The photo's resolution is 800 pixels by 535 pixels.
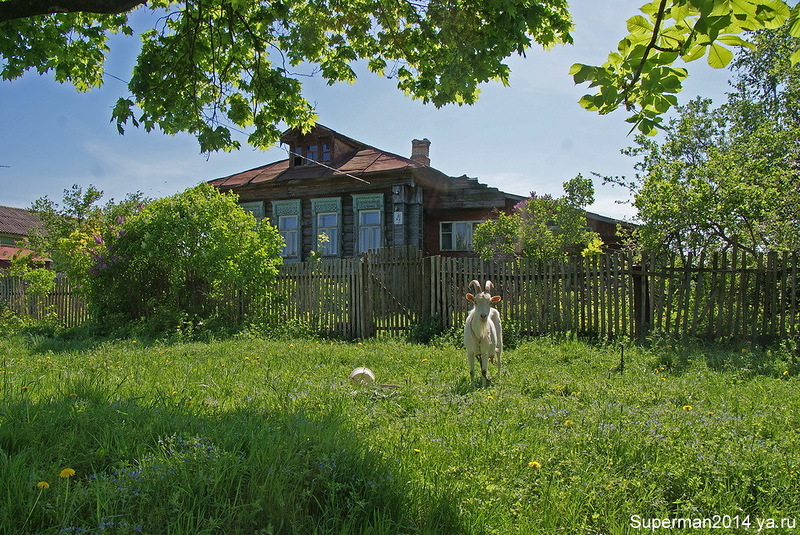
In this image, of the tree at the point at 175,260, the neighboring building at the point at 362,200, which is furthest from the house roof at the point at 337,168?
the tree at the point at 175,260

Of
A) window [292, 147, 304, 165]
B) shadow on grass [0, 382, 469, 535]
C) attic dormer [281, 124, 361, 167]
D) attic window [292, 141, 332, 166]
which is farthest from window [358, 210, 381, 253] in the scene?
shadow on grass [0, 382, 469, 535]

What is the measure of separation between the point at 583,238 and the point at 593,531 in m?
12.3

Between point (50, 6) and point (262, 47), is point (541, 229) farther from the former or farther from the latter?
point (50, 6)

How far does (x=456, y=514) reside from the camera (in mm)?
2592

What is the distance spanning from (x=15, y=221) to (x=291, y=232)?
1471 inches

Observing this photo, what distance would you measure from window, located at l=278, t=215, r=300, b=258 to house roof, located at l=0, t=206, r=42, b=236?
30904 mm

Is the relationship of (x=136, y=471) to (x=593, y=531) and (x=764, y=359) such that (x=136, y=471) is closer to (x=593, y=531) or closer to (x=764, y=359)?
(x=593, y=531)

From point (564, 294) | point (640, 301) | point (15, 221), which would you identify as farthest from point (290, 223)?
point (15, 221)

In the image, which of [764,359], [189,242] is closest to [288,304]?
[189,242]

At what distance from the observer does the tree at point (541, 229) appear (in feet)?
43.7

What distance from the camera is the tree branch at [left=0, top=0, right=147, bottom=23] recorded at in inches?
181

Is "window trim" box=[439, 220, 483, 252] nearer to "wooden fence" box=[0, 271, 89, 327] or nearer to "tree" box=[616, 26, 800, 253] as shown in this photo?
"tree" box=[616, 26, 800, 253]

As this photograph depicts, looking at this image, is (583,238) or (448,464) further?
(583,238)

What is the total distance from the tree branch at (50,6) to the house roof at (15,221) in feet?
143
